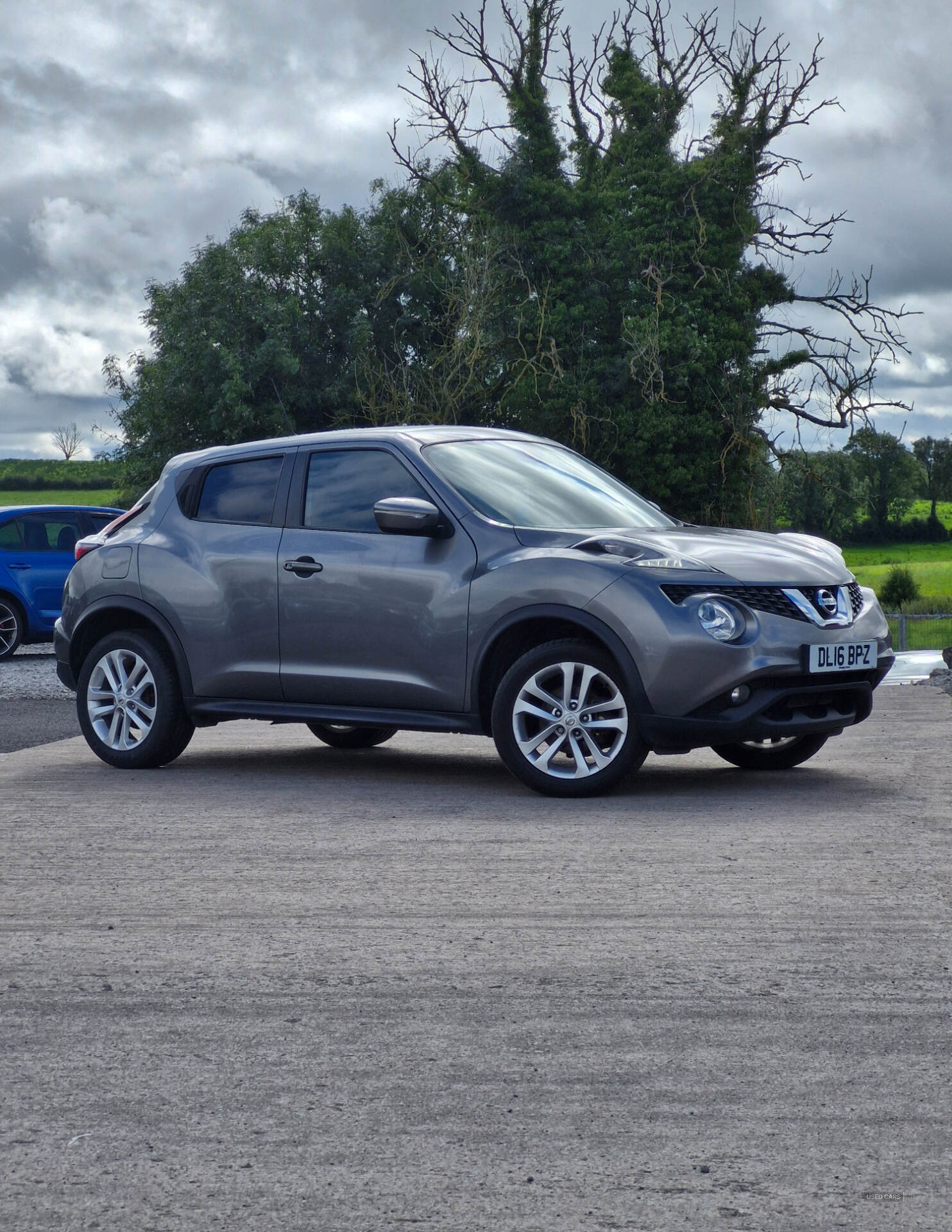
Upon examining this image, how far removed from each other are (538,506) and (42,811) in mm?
2757

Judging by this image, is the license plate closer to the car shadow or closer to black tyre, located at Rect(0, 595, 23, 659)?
the car shadow

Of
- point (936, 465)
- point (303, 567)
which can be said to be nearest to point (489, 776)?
point (303, 567)

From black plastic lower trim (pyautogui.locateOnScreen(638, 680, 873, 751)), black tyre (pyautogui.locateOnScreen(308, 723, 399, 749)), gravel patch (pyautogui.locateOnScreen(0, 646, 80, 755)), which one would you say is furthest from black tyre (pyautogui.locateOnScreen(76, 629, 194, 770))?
black plastic lower trim (pyautogui.locateOnScreen(638, 680, 873, 751))

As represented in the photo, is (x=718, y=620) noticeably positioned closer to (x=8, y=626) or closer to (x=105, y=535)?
(x=105, y=535)

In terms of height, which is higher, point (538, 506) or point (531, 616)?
point (538, 506)

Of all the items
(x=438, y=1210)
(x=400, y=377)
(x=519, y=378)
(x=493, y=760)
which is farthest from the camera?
(x=400, y=377)

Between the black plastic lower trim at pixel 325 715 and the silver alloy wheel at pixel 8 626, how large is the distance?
10839 millimetres

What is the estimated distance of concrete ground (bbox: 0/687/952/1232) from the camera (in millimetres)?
2744

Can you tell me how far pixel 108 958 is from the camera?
438 centimetres

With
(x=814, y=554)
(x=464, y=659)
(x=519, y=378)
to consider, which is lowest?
(x=464, y=659)

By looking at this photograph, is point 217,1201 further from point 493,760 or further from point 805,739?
point 493,760

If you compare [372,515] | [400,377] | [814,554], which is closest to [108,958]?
[372,515]

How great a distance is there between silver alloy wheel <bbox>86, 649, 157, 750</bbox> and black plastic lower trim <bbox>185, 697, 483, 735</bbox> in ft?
1.01

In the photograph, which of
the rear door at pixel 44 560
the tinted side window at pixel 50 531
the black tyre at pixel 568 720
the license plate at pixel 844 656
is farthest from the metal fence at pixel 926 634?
the black tyre at pixel 568 720
